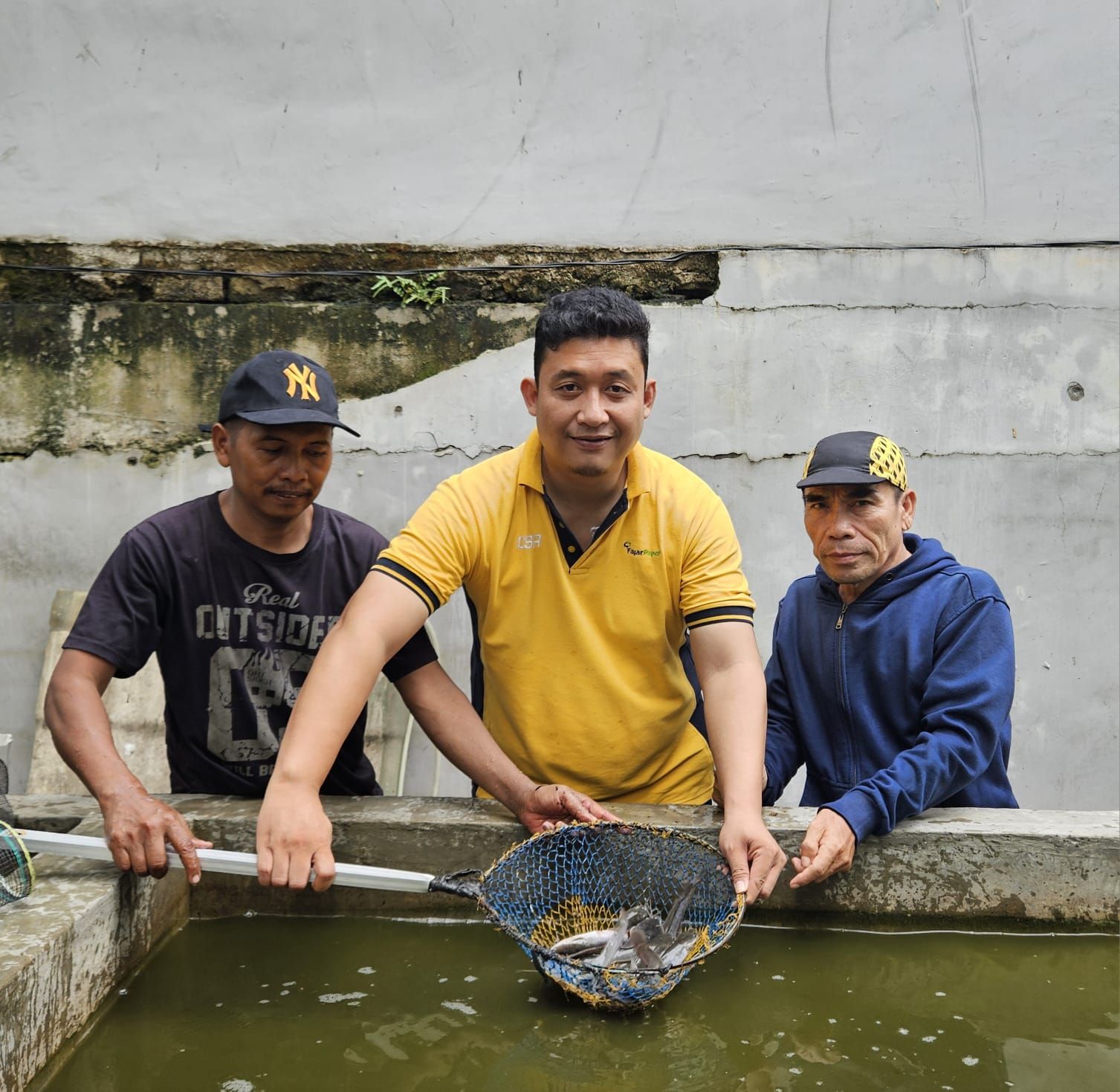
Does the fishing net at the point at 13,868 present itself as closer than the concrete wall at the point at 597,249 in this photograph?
Yes

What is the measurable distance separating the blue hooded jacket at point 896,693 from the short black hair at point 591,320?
0.90 m

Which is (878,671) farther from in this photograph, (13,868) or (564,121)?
(564,121)

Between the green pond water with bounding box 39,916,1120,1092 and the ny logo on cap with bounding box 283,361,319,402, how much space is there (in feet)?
4.46

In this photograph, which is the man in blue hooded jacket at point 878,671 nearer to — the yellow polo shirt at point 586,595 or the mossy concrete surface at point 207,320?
the yellow polo shirt at point 586,595

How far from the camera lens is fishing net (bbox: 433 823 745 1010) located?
2.53 metres

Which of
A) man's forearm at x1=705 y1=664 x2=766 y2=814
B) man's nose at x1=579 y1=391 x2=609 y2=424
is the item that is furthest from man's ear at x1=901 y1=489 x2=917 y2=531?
man's nose at x1=579 y1=391 x2=609 y2=424

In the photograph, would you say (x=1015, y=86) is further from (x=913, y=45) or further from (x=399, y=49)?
(x=399, y=49)

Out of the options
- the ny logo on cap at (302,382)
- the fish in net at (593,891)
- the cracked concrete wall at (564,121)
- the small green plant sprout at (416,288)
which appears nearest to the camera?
the fish in net at (593,891)

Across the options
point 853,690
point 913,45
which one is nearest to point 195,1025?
point 853,690

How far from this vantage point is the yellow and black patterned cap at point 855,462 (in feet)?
9.41

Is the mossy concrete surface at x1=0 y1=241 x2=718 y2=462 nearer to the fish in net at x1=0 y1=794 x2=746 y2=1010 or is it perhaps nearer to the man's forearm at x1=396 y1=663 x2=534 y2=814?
the man's forearm at x1=396 y1=663 x2=534 y2=814

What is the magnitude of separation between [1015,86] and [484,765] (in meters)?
3.92

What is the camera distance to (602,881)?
2.72 meters

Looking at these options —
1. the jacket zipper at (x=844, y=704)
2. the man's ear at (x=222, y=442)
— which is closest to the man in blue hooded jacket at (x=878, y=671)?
the jacket zipper at (x=844, y=704)
